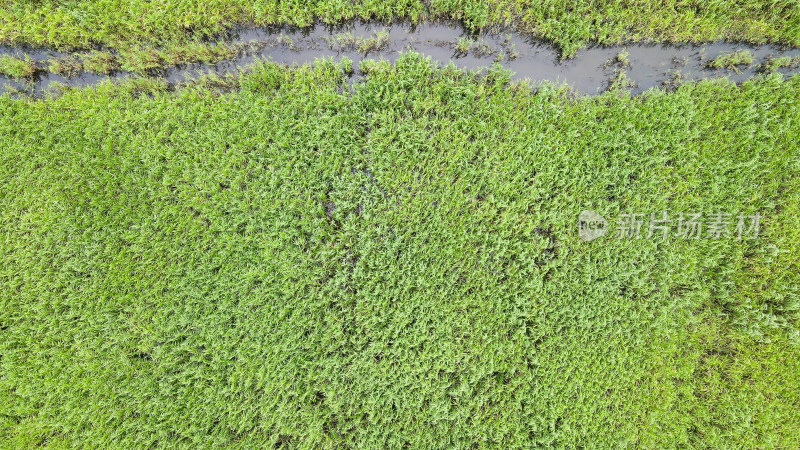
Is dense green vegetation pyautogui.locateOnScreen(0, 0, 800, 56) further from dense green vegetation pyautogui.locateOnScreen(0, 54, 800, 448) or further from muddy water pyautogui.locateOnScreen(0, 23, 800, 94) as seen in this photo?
dense green vegetation pyautogui.locateOnScreen(0, 54, 800, 448)

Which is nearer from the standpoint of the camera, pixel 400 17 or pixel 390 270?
pixel 390 270

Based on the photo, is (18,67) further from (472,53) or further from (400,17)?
(472,53)

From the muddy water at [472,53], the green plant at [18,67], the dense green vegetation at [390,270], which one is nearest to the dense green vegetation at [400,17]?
the muddy water at [472,53]

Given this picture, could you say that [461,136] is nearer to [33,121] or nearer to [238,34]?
[238,34]

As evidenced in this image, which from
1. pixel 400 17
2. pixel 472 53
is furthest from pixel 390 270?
pixel 400 17

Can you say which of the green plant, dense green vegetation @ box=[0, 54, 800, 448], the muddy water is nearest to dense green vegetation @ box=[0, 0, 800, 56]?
the muddy water

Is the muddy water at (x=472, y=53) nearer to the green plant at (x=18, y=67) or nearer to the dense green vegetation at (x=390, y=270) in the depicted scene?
the green plant at (x=18, y=67)

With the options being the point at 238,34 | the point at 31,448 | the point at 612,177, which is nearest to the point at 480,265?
the point at 612,177
